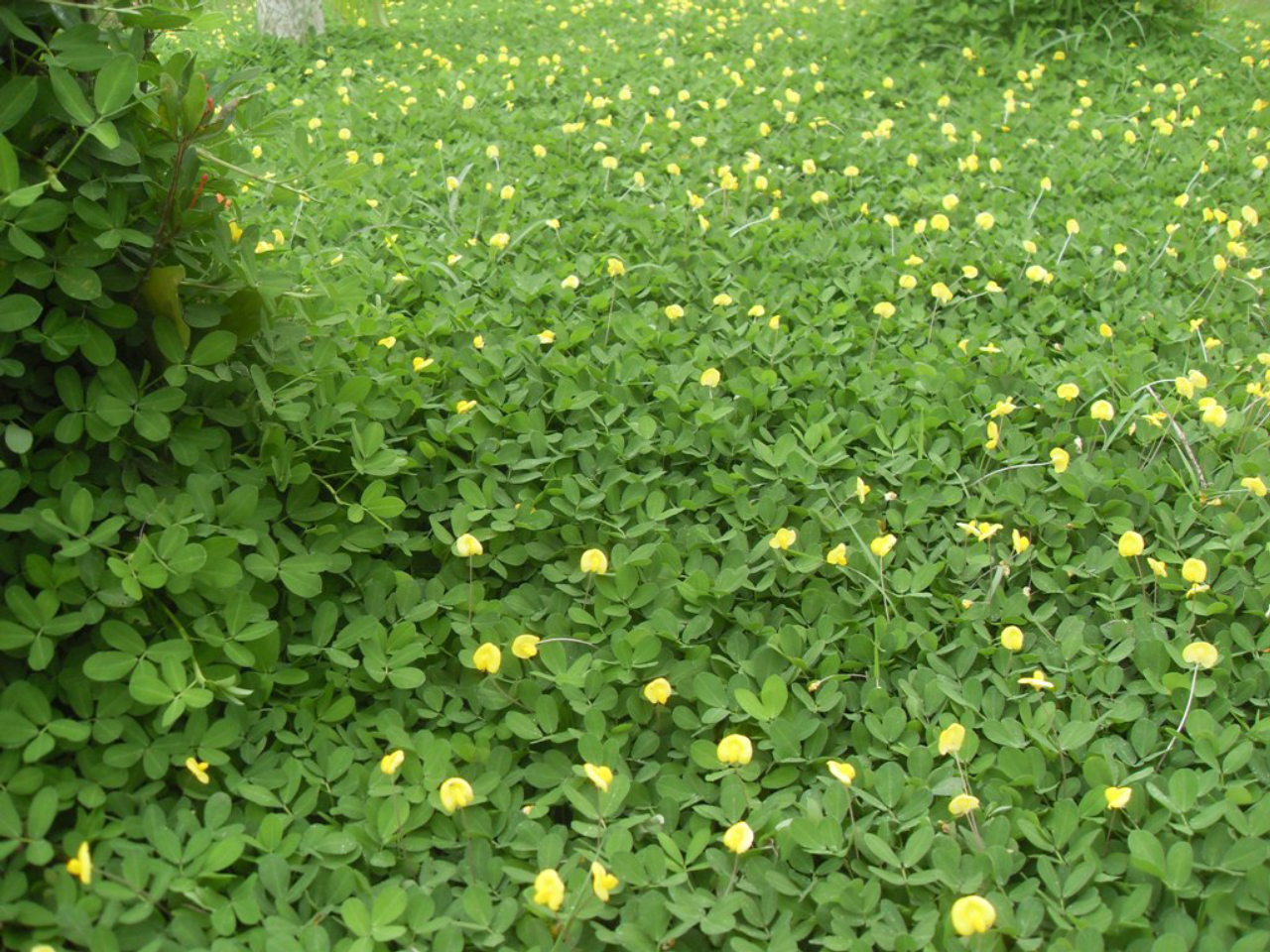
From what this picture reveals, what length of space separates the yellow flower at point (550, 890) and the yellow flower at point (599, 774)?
18 centimetres

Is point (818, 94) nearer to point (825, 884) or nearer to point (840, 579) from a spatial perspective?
point (840, 579)

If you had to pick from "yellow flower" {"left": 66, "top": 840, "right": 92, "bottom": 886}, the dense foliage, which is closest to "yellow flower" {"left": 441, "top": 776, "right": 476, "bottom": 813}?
the dense foliage

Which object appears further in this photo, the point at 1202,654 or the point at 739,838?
the point at 1202,654

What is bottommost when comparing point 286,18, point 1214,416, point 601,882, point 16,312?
point 286,18

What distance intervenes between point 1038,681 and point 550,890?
986 mm

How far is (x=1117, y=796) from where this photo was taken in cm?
164

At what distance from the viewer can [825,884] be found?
1618 mm

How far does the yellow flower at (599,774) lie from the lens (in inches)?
64.4

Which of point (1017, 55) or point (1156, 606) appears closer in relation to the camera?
point (1156, 606)

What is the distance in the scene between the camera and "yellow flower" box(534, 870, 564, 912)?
1472 millimetres

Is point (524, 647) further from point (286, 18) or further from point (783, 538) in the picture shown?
point (286, 18)

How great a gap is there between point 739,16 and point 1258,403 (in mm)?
5141

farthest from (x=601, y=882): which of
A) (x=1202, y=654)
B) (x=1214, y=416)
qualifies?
(x=1214, y=416)

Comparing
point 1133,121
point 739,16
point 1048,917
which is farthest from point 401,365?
point 739,16
